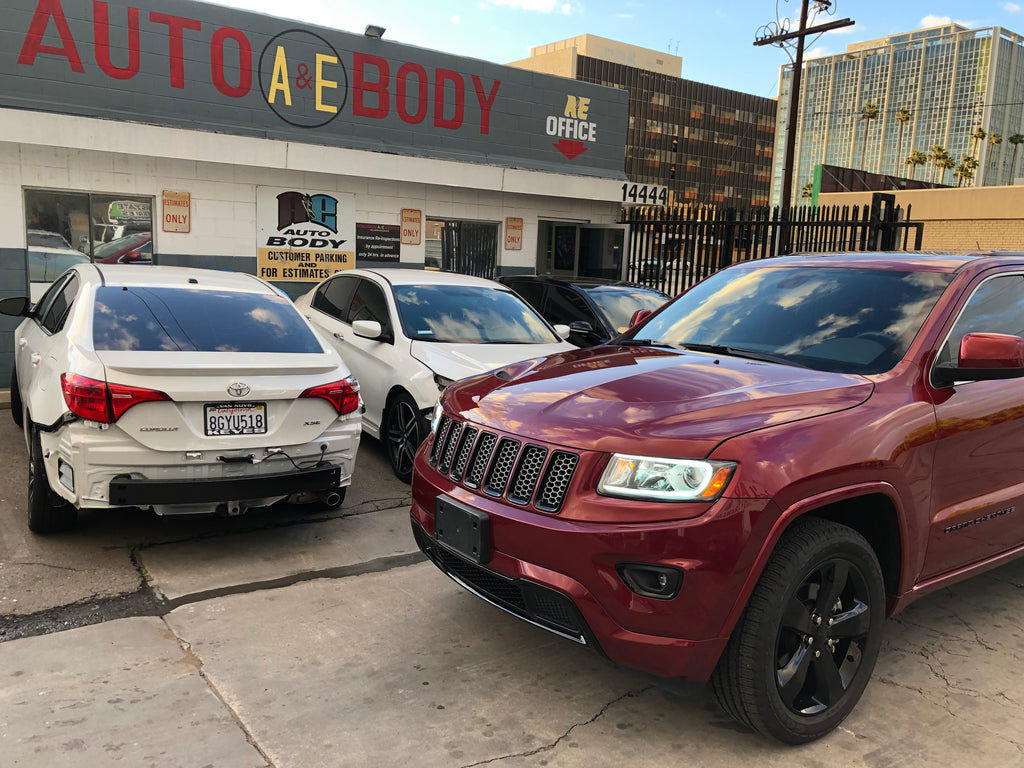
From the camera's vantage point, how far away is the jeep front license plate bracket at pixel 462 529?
3014mm

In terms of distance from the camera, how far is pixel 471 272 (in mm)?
13164

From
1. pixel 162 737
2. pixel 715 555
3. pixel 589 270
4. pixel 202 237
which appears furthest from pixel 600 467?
pixel 589 270

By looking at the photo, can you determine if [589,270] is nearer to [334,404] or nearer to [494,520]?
[334,404]

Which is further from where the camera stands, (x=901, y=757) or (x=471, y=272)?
(x=471, y=272)

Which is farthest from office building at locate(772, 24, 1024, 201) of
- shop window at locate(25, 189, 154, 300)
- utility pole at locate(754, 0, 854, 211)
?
shop window at locate(25, 189, 154, 300)

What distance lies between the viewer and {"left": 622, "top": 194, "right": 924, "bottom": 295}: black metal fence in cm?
1248

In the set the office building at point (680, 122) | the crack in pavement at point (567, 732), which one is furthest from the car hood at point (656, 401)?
the office building at point (680, 122)

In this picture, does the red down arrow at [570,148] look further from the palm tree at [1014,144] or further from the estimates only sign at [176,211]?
the palm tree at [1014,144]

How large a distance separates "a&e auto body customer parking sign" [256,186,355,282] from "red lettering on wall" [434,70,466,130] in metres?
1.95

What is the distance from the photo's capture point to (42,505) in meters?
4.60

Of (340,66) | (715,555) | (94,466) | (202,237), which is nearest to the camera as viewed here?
(715,555)

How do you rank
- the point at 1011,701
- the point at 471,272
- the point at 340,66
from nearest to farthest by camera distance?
the point at 1011,701
the point at 340,66
the point at 471,272

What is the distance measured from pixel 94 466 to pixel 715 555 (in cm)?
318

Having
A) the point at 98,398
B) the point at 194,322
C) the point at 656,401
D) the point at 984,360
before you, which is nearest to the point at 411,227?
the point at 194,322
